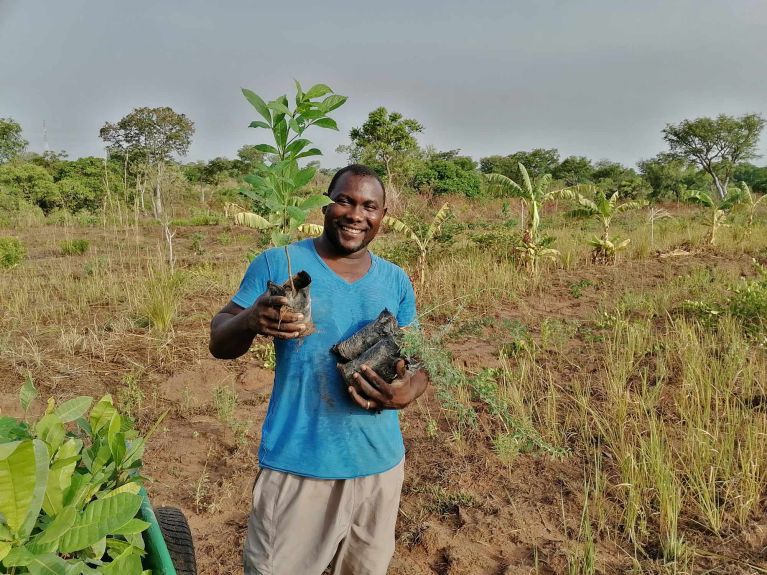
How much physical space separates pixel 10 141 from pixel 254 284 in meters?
24.5

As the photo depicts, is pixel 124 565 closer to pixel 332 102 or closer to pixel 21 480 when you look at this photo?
pixel 21 480

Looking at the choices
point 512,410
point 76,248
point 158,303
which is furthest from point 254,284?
point 76,248

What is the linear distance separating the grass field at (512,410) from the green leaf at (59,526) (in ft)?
3.40

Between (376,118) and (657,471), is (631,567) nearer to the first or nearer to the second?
(657,471)

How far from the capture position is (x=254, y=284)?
166 centimetres

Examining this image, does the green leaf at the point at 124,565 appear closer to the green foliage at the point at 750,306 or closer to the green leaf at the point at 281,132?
the green leaf at the point at 281,132

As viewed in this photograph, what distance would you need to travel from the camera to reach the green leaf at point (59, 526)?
87 cm

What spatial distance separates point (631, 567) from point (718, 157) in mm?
35960

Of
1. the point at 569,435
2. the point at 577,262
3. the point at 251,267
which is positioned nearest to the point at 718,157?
the point at 577,262

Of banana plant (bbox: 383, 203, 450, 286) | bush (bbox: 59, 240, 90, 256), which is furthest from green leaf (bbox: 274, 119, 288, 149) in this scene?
bush (bbox: 59, 240, 90, 256)

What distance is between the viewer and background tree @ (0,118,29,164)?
2015cm

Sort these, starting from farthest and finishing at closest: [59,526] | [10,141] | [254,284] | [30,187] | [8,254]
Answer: [10,141] → [30,187] → [8,254] → [254,284] → [59,526]

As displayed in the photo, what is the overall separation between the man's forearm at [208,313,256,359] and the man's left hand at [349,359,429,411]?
334 millimetres

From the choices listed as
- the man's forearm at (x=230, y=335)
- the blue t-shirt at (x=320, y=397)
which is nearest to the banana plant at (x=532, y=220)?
the blue t-shirt at (x=320, y=397)
